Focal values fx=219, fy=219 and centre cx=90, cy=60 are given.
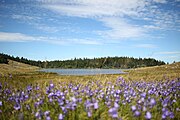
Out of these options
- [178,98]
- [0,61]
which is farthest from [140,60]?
[178,98]

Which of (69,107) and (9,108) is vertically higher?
(69,107)

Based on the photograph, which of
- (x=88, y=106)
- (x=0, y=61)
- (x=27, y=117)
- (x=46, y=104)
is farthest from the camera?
(x=0, y=61)

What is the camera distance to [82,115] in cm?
427

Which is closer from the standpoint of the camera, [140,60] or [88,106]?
[88,106]

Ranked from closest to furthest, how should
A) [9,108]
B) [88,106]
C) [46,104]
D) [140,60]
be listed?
[88,106] < [46,104] < [9,108] < [140,60]

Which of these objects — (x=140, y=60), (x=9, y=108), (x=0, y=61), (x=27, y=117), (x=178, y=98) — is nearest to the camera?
(x=27, y=117)

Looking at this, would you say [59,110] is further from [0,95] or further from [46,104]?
[0,95]

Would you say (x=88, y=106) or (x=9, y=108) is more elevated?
(x=88, y=106)

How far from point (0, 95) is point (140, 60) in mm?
197000

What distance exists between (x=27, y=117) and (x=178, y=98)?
4.36m

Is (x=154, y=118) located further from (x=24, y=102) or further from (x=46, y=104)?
(x=24, y=102)

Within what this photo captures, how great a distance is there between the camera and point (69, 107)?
4230mm

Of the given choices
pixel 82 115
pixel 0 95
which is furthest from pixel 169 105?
pixel 0 95

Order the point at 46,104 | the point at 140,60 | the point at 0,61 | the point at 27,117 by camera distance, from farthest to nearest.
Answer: the point at 140,60 < the point at 0,61 < the point at 46,104 < the point at 27,117
